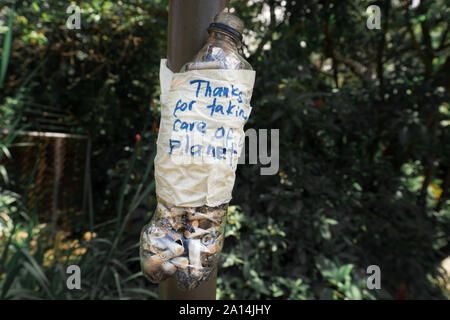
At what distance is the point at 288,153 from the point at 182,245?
143cm

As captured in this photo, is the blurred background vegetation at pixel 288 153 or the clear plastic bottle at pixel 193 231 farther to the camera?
the blurred background vegetation at pixel 288 153

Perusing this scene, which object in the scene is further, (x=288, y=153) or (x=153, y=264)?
(x=288, y=153)

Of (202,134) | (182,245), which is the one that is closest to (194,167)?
(202,134)

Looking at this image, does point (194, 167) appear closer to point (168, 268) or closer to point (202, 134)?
point (202, 134)

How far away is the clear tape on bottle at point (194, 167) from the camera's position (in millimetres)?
694

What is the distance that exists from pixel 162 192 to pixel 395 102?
6.94ft

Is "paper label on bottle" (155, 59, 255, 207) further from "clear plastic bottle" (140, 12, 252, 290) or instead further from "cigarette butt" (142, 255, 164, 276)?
"cigarette butt" (142, 255, 164, 276)

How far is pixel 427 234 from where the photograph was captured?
2217 mm

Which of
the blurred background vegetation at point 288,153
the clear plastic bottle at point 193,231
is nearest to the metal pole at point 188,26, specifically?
the clear plastic bottle at point 193,231

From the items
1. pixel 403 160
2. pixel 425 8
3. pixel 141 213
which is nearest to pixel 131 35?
pixel 141 213

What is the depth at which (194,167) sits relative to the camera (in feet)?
2.29

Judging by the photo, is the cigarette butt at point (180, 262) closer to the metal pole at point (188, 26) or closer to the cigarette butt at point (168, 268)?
the cigarette butt at point (168, 268)

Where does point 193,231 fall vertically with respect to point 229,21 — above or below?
below

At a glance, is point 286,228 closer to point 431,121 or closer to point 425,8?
point 431,121
